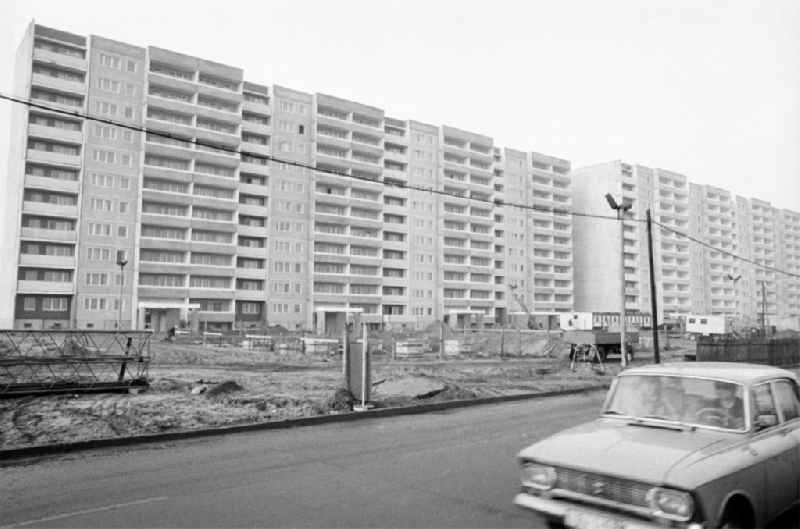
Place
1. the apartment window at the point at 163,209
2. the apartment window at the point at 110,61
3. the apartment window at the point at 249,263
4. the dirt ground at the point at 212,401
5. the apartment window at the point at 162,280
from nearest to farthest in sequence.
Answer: the dirt ground at the point at 212,401 → the apartment window at the point at 162,280 → the apartment window at the point at 110,61 → the apartment window at the point at 163,209 → the apartment window at the point at 249,263

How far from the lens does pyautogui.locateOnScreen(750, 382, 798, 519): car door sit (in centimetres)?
463

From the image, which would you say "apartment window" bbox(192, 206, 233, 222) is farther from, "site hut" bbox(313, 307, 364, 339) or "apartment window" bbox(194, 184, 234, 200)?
"site hut" bbox(313, 307, 364, 339)

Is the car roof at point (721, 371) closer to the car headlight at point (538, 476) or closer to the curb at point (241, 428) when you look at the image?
the car headlight at point (538, 476)

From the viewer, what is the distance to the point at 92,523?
18.1 feet

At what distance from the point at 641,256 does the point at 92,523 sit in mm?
116513

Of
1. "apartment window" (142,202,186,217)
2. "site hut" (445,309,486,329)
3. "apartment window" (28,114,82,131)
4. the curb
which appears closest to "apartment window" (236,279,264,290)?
"apartment window" (142,202,186,217)

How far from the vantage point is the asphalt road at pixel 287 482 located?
220 inches

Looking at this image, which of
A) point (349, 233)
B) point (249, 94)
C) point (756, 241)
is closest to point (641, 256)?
point (756, 241)

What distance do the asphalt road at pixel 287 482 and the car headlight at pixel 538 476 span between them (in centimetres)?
75

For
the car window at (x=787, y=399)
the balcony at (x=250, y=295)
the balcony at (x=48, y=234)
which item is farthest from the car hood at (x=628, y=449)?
the balcony at (x=250, y=295)

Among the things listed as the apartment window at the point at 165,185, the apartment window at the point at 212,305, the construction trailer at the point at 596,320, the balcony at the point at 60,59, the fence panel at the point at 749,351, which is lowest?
the fence panel at the point at 749,351

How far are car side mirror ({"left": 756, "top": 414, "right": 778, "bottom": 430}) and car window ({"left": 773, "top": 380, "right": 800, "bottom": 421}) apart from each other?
247mm

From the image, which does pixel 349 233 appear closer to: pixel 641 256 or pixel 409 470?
pixel 641 256

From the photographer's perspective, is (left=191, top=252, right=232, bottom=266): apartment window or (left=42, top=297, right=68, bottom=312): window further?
(left=191, top=252, right=232, bottom=266): apartment window
